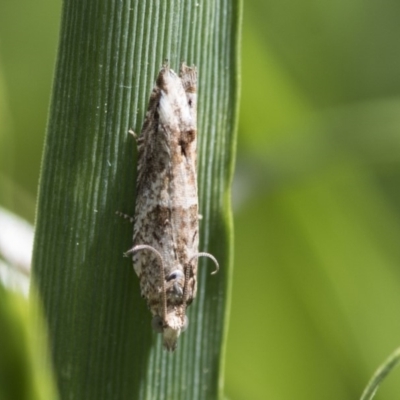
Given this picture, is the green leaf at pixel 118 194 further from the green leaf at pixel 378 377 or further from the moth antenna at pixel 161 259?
the green leaf at pixel 378 377

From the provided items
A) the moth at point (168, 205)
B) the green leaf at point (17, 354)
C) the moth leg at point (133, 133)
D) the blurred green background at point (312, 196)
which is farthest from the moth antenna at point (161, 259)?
the green leaf at point (17, 354)

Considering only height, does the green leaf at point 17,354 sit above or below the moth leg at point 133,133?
below

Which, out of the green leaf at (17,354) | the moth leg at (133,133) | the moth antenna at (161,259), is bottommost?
the moth antenna at (161,259)

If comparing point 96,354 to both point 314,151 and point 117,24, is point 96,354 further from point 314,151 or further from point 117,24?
point 314,151

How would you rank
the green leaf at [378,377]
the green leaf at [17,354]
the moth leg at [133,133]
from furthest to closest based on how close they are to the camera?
the moth leg at [133,133], the green leaf at [378,377], the green leaf at [17,354]

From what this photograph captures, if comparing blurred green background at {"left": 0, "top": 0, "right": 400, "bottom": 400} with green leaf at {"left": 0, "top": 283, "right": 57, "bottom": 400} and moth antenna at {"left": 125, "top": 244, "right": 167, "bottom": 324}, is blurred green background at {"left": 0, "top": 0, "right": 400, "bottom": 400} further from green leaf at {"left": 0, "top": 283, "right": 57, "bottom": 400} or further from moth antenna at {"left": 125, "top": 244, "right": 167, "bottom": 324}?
green leaf at {"left": 0, "top": 283, "right": 57, "bottom": 400}

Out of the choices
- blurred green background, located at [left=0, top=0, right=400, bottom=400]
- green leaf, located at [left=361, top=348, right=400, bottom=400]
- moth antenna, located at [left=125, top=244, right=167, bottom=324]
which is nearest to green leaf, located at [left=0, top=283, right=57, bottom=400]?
green leaf, located at [left=361, top=348, right=400, bottom=400]

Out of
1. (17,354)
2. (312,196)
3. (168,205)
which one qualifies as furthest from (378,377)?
(312,196)
